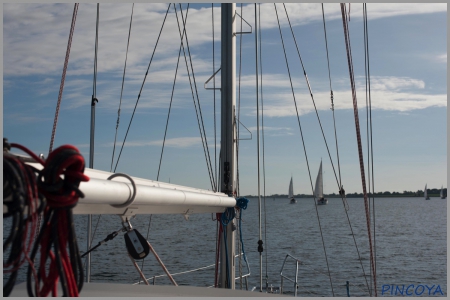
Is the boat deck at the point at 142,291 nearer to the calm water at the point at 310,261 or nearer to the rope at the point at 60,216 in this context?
the rope at the point at 60,216

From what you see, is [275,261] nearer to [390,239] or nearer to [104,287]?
[390,239]

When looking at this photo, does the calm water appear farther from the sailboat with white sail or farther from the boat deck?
the boat deck

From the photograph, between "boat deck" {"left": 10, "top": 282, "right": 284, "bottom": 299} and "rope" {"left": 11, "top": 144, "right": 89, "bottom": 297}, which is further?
"boat deck" {"left": 10, "top": 282, "right": 284, "bottom": 299}

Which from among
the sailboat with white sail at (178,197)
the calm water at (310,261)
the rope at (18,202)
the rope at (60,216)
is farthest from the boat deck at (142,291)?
the calm water at (310,261)

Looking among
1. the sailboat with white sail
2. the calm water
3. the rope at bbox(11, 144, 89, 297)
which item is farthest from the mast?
the calm water

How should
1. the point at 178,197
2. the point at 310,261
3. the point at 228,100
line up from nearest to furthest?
the point at 178,197 → the point at 228,100 → the point at 310,261

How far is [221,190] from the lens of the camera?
5.79 m

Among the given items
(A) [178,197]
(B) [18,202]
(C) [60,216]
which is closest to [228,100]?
(A) [178,197]

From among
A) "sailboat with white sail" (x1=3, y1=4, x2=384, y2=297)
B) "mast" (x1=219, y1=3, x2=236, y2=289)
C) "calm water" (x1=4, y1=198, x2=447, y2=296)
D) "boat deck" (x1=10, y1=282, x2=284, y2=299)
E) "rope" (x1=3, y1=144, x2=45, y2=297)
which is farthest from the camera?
"calm water" (x1=4, y1=198, x2=447, y2=296)

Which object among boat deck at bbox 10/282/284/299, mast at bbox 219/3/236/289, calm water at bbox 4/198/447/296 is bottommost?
calm water at bbox 4/198/447/296

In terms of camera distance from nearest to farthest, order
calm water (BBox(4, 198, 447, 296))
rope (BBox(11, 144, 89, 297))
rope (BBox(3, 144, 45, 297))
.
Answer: rope (BBox(3, 144, 45, 297)) < rope (BBox(11, 144, 89, 297)) < calm water (BBox(4, 198, 447, 296))

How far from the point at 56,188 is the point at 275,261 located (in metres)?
21.5

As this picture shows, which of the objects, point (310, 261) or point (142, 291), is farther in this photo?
point (310, 261)

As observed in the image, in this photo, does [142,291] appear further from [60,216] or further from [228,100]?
[228,100]
